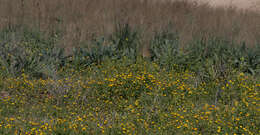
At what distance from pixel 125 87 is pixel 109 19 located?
12.1ft

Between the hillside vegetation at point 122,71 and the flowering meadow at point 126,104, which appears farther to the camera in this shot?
the hillside vegetation at point 122,71

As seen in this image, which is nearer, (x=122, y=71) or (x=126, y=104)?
(x=126, y=104)

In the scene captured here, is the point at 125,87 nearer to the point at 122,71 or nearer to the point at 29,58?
the point at 122,71

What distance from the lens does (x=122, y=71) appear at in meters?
6.62

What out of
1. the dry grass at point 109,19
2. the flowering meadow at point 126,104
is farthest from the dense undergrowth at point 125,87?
the dry grass at point 109,19

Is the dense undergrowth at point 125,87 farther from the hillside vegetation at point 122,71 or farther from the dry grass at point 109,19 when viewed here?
the dry grass at point 109,19

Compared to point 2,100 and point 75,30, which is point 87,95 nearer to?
point 2,100

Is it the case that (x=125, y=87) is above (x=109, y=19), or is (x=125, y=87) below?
below

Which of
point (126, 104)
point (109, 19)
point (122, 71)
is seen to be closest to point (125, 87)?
point (126, 104)

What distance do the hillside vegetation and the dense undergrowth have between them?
2cm

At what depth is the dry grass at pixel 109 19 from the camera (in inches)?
333

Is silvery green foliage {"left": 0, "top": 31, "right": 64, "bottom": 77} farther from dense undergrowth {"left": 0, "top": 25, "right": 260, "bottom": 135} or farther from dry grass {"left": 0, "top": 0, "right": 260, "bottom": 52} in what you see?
dry grass {"left": 0, "top": 0, "right": 260, "bottom": 52}

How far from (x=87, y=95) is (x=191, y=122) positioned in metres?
1.95

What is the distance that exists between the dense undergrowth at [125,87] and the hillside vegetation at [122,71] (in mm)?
20
